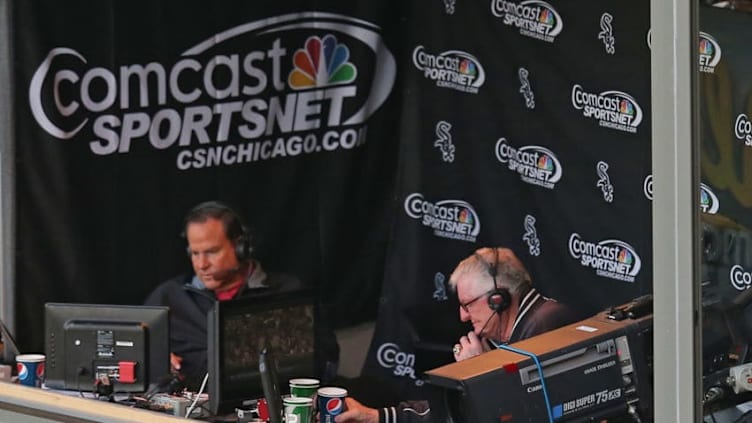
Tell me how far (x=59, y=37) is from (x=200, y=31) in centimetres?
64

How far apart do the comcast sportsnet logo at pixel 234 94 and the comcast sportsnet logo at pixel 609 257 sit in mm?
1218

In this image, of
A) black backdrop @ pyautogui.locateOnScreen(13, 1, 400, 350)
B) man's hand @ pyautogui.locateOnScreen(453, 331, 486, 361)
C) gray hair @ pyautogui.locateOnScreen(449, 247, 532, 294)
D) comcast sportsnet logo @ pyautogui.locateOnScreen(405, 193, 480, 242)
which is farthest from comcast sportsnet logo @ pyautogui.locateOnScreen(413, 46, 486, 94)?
man's hand @ pyautogui.locateOnScreen(453, 331, 486, 361)

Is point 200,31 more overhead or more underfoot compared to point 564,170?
more overhead

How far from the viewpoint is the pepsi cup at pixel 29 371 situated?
415cm

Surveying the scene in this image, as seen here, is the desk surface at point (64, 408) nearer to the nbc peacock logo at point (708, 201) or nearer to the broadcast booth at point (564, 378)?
the broadcast booth at point (564, 378)

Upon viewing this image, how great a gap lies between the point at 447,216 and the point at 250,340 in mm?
1541

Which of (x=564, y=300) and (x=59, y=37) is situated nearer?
(x=564, y=300)

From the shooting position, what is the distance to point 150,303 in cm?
535

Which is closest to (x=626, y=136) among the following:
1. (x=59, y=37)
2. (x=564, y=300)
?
(x=564, y=300)

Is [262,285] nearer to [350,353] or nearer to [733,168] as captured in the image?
[350,353]

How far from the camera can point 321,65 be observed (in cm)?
536

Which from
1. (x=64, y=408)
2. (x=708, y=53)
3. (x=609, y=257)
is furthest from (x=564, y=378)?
(x=609, y=257)

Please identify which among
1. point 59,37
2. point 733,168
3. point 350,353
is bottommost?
point 350,353

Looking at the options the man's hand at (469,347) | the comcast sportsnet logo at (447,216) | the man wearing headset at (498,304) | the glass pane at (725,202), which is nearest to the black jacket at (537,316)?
the man wearing headset at (498,304)
